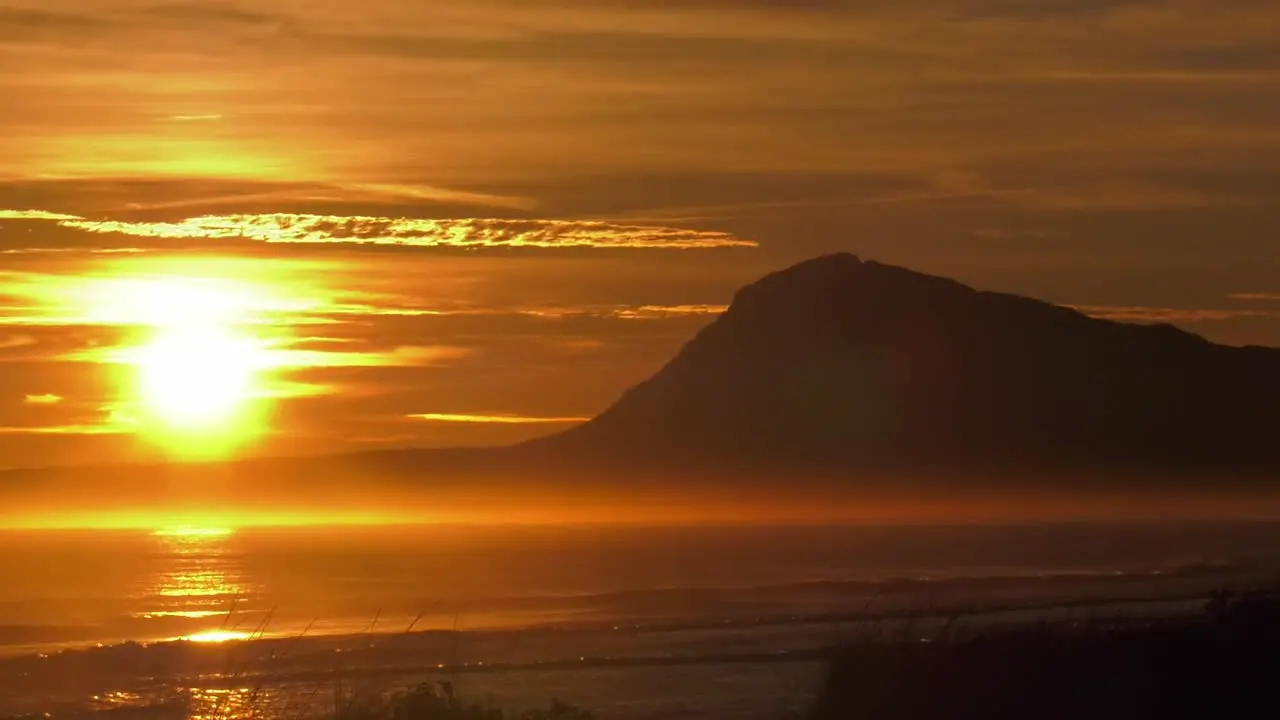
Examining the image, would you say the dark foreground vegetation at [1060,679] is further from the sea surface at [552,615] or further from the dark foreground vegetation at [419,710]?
the dark foreground vegetation at [419,710]

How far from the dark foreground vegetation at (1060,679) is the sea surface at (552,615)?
0.75 meters

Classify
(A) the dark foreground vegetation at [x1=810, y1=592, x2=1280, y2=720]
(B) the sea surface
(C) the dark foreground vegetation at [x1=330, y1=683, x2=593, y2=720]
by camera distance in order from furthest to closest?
(B) the sea surface < (A) the dark foreground vegetation at [x1=810, y1=592, x2=1280, y2=720] < (C) the dark foreground vegetation at [x1=330, y1=683, x2=593, y2=720]

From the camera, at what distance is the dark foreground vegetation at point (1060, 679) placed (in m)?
18.8

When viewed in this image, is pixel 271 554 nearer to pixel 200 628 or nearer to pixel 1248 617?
pixel 200 628

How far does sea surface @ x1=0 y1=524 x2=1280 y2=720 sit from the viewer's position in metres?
27.4

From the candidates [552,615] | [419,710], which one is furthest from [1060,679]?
[552,615]

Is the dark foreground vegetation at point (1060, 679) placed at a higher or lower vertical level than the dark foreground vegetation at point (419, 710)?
lower

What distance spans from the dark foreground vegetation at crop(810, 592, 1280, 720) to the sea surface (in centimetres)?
75

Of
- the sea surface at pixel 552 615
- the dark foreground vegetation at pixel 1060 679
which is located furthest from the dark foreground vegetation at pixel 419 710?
the dark foreground vegetation at pixel 1060 679

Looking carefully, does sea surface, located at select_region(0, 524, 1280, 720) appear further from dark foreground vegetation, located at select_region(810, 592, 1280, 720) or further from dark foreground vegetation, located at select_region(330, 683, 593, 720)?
dark foreground vegetation, located at select_region(330, 683, 593, 720)

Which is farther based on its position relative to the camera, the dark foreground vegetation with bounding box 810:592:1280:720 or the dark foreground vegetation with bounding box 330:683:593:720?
the dark foreground vegetation with bounding box 810:592:1280:720

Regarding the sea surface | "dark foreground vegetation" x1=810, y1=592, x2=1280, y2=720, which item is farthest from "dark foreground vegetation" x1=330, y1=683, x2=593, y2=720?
"dark foreground vegetation" x1=810, y1=592, x2=1280, y2=720

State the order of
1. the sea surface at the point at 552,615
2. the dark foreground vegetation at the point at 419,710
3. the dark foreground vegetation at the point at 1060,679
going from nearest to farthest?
the dark foreground vegetation at the point at 419,710 → the dark foreground vegetation at the point at 1060,679 → the sea surface at the point at 552,615

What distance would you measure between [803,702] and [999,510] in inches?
6785
